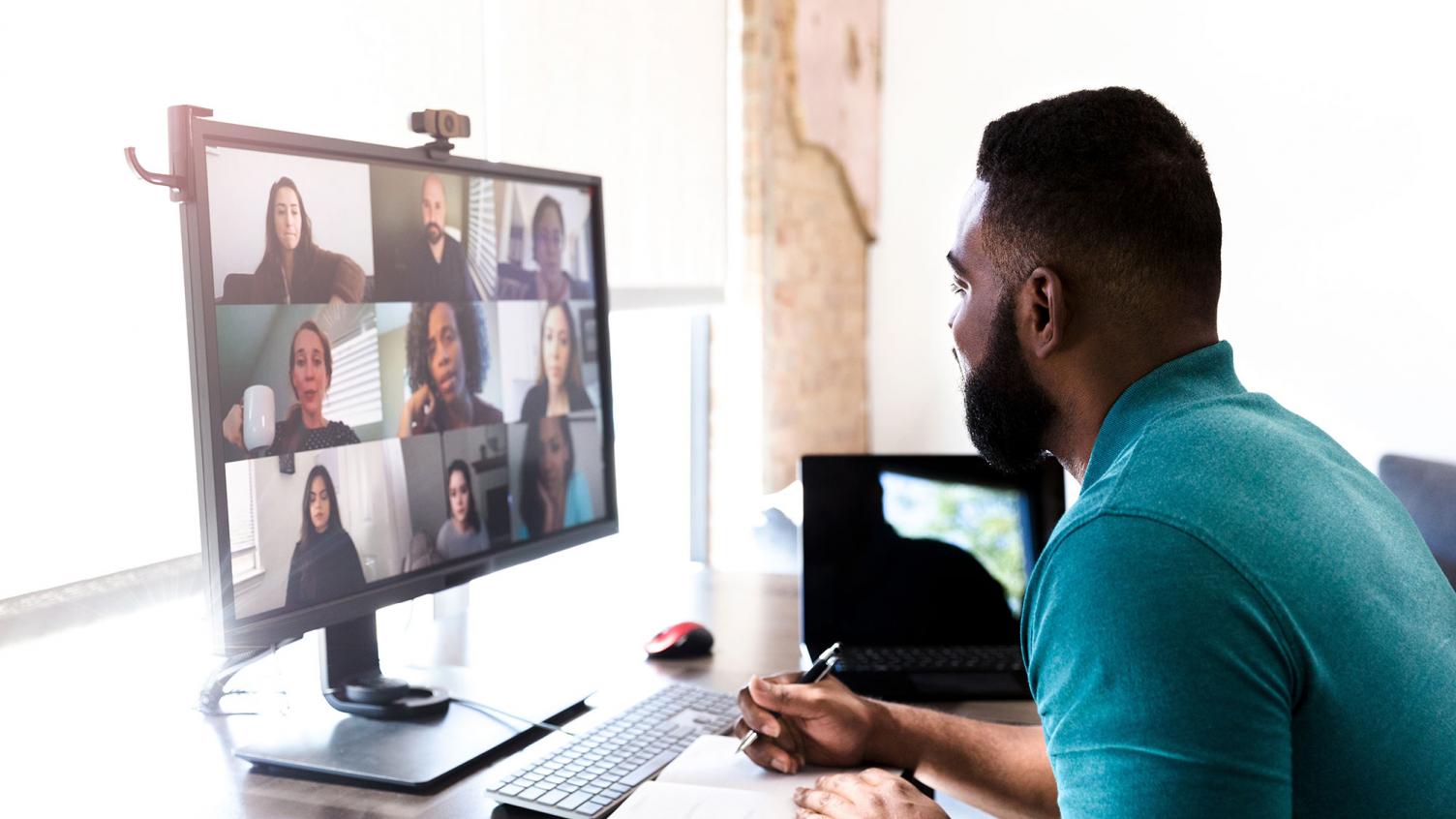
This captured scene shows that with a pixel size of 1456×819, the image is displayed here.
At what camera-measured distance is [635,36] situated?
261 cm

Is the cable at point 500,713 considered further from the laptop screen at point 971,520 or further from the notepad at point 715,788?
the laptop screen at point 971,520

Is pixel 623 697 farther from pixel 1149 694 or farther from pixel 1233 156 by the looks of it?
pixel 1233 156

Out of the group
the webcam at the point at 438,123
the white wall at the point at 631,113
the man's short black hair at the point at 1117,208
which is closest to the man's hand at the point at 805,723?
the man's short black hair at the point at 1117,208

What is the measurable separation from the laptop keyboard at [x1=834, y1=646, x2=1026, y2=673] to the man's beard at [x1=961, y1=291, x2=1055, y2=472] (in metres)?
0.47

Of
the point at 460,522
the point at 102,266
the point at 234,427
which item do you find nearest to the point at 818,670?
the point at 460,522

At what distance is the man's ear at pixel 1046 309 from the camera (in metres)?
0.90

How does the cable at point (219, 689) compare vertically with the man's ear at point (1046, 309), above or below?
below

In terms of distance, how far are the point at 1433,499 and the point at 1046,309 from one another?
1319 millimetres

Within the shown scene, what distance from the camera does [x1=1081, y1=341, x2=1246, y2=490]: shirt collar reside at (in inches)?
33.8

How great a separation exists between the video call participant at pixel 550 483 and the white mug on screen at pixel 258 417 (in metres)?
0.35

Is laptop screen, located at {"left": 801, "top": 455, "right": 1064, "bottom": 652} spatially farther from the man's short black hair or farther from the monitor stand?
the man's short black hair

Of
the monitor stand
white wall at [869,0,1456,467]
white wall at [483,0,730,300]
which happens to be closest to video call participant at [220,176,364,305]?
the monitor stand

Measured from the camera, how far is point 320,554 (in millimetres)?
1090

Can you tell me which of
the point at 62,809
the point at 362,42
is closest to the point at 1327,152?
the point at 362,42
